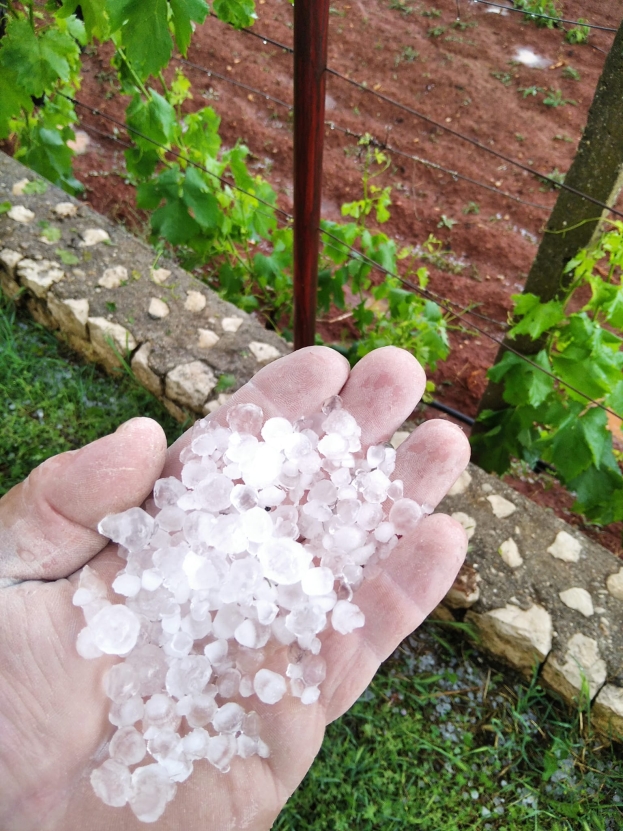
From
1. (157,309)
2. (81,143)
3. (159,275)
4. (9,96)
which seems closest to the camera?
(9,96)

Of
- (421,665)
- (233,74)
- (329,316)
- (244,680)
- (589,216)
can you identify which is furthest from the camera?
(233,74)

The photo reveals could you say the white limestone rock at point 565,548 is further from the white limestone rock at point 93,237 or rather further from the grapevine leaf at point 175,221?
the white limestone rock at point 93,237

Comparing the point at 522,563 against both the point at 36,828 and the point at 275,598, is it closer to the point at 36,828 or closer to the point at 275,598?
the point at 275,598

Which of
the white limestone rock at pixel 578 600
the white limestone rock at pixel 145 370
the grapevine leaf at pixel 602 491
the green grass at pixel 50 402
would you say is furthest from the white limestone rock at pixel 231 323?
the white limestone rock at pixel 578 600

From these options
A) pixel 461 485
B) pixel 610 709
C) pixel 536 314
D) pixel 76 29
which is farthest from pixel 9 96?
pixel 610 709

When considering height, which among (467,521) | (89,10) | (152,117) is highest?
(89,10)

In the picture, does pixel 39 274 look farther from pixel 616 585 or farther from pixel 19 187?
pixel 616 585

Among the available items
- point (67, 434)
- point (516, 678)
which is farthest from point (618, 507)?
point (67, 434)
